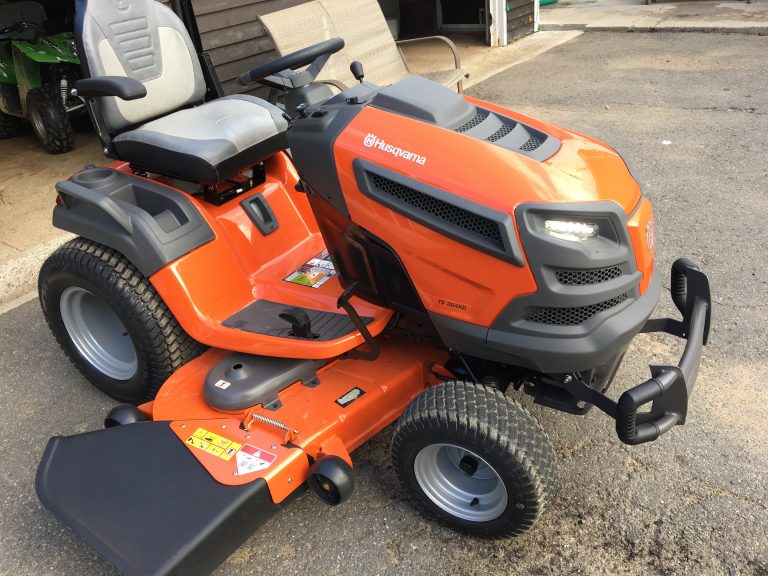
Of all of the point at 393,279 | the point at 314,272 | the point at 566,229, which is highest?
the point at 566,229

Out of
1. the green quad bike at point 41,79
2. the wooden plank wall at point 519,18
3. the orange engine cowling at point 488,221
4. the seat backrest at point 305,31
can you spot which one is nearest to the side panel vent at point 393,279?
the orange engine cowling at point 488,221

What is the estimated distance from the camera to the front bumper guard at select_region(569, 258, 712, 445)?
68.8 inches

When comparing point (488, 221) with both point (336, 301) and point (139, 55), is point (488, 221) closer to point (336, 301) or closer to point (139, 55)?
point (336, 301)

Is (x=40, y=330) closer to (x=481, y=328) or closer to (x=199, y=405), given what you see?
(x=199, y=405)

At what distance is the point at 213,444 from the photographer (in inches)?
80.5

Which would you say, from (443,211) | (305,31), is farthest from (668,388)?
(305,31)

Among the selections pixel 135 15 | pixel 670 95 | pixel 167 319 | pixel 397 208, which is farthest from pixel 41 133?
pixel 670 95

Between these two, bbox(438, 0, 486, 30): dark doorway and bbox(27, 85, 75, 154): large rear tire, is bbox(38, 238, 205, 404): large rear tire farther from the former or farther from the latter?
bbox(438, 0, 486, 30): dark doorway

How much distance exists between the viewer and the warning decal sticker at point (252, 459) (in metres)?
1.94

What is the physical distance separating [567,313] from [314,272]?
1.07 m

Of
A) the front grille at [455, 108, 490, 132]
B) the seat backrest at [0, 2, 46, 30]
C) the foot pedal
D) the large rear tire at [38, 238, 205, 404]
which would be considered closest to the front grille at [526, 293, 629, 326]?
the front grille at [455, 108, 490, 132]

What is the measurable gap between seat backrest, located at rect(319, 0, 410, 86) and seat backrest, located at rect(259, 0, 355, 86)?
92 millimetres

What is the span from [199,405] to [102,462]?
326 mm

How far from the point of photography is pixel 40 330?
3.33 m
